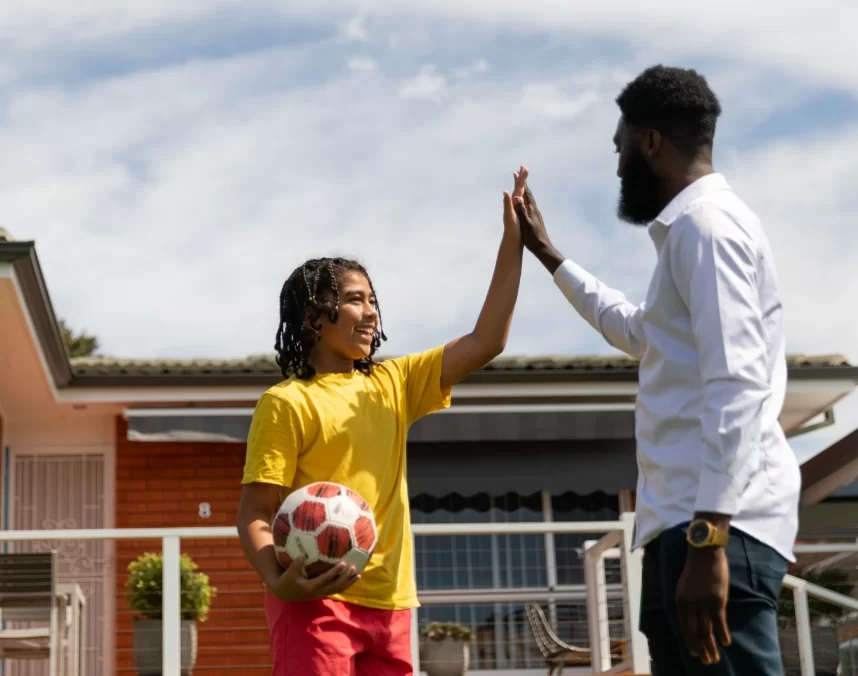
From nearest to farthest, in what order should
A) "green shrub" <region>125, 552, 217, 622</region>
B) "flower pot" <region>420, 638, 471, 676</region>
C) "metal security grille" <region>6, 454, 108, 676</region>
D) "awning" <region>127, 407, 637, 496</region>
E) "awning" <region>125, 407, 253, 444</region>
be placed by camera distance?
"green shrub" <region>125, 552, 217, 622</region> → "flower pot" <region>420, 638, 471, 676</region> → "awning" <region>125, 407, 253, 444</region> → "awning" <region>127, 407, 637, 496</region> → "metal security grille" <region>6, 454, 108, 676</region>

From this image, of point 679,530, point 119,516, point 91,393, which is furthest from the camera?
point 119,516

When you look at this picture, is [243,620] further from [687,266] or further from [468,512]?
[687,266]

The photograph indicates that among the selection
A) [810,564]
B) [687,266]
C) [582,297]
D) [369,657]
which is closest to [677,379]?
[687,266]

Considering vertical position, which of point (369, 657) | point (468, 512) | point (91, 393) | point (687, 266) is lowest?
point (369, 657)

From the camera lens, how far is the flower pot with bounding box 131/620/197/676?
906 centimetres

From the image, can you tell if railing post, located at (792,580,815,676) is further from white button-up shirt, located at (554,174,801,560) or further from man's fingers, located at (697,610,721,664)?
man's fingers, located at (697,610,721,664)

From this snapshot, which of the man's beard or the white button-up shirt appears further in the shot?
the man's beard

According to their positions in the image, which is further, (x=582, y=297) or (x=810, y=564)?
(x=810, y=564)

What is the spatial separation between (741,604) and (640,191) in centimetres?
99

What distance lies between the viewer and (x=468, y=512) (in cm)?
1331

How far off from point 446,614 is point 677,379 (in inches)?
401

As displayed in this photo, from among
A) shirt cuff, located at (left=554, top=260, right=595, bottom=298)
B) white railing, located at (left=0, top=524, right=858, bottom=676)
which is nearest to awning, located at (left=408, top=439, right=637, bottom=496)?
white railing, located at (left=0, top=524, right=858, bottom=676)

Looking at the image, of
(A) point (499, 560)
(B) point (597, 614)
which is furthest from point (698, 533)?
(A) point (499, 560)

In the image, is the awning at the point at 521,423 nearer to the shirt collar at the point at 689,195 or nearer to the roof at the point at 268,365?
the roof at the point at 268,365
